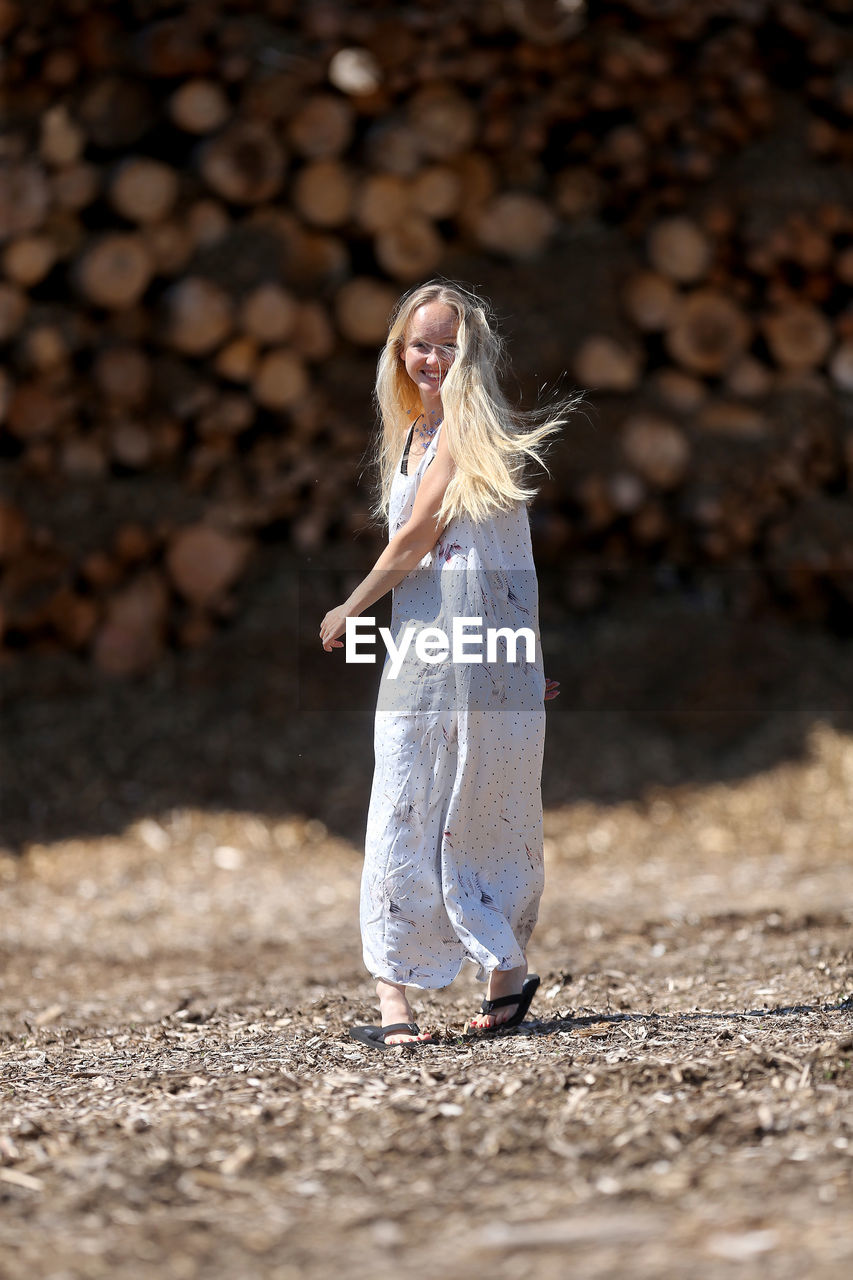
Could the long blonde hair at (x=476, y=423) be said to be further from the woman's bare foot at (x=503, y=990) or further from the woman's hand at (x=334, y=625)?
the woman's bare foot at (x=503, y=990)

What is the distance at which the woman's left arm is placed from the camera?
2498mm

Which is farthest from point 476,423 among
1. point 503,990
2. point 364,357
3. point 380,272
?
point 380,272

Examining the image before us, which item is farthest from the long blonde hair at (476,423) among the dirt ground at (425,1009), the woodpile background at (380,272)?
the woodpile background at (380,272)

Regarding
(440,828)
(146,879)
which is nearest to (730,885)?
(146,879)

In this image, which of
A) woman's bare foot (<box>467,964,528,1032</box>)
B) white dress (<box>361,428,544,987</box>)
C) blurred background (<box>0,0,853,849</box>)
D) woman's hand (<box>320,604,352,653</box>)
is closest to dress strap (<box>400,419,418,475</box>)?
white dress (<box>361,428,544,987</box>)

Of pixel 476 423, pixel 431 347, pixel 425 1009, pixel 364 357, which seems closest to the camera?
pixel 476 423

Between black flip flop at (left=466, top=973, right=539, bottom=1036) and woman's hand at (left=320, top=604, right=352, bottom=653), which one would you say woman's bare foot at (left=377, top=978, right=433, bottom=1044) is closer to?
black flip flop at (left=466, top=973, right=539, bottom=1036)

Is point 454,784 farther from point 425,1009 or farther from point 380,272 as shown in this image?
point 380,272

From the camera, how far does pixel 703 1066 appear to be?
209cm

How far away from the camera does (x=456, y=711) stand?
2.49 metres

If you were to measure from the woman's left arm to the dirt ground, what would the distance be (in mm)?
813

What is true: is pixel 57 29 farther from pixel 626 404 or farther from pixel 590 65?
pixel 626 404

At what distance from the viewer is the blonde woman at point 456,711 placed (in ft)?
8.15

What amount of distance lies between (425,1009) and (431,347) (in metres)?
1.45
